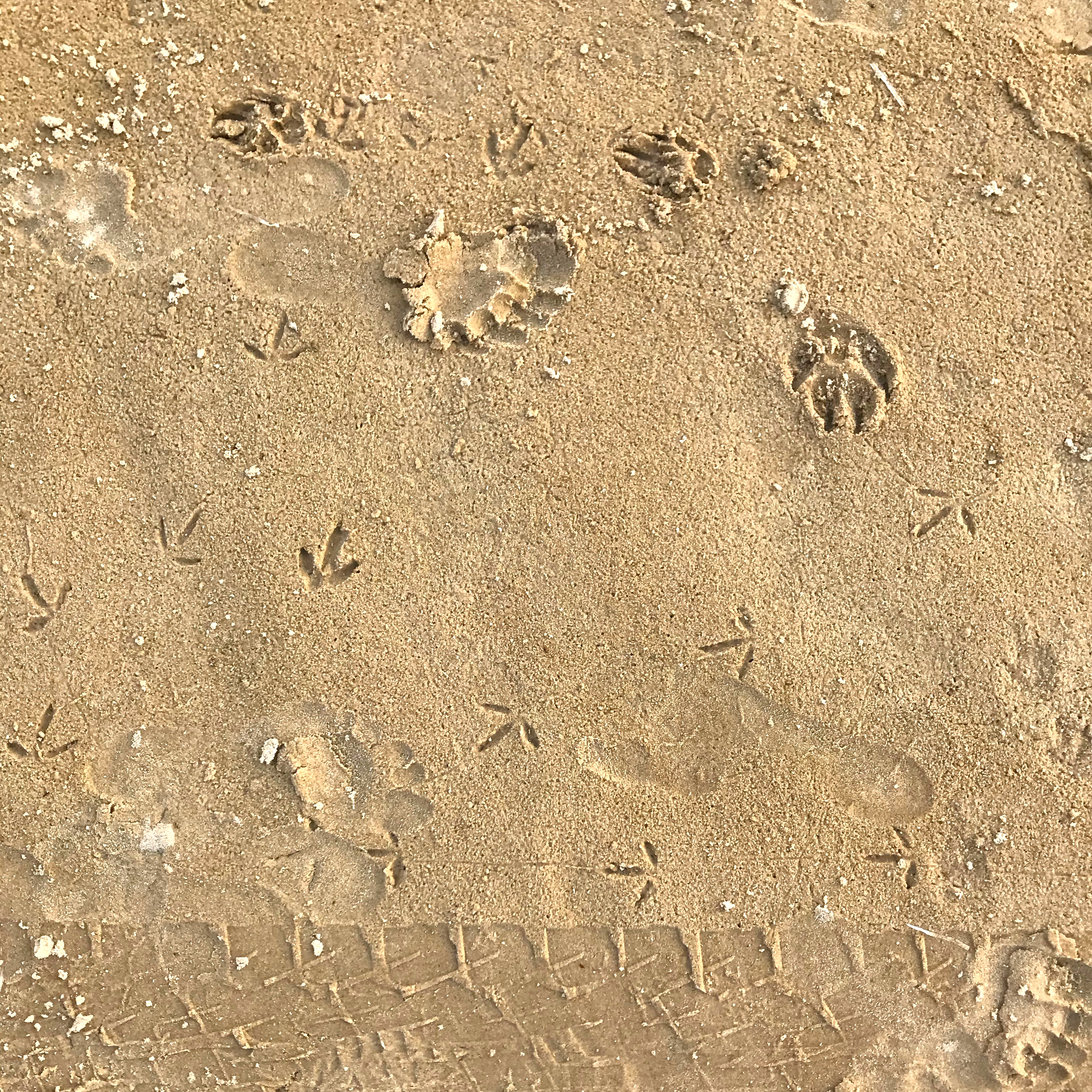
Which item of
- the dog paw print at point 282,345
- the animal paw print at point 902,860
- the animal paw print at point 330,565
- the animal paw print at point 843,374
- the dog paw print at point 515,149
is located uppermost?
the dog paw print at point 515,149

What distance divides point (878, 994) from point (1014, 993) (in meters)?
0.44

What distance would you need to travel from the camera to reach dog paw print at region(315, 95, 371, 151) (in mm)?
2729

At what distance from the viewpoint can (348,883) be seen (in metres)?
2.72

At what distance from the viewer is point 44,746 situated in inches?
107

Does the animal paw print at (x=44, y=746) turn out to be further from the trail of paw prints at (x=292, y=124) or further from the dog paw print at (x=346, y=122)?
the dog paw print at (x=346, y=122)

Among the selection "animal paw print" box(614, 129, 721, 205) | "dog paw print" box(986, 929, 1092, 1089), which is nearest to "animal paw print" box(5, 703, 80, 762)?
"animal paw print" box(614, 129, 721, 205)

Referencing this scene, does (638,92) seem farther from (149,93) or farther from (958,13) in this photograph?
(149,93)

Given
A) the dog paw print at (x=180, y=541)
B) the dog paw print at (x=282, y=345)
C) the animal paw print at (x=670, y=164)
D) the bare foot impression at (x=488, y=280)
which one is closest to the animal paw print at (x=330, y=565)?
the dog paw print at (x=180, y=541)

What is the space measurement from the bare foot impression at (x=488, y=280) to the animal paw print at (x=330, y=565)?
71 cm

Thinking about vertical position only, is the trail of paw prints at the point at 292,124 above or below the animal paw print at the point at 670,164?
below

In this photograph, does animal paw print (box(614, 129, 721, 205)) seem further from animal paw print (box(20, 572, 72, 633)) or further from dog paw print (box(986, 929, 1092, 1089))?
dog paw print (box(986, 929, 1092, 1089))

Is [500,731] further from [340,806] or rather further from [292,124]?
[292,124]

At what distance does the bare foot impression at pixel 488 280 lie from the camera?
8.77ft

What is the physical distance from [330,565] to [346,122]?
1.48m
